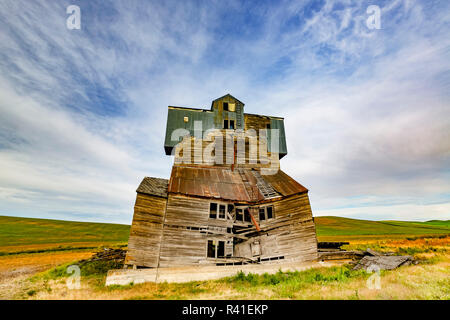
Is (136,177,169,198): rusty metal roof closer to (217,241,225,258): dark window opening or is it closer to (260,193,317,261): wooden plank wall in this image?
(217,241,225,258): dark window opening

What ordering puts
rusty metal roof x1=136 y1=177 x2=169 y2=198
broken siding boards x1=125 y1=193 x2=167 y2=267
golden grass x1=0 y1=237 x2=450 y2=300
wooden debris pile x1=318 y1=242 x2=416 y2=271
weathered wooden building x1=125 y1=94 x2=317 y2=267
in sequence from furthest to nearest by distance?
rusty metal roof x1=136 y1=177 x2=169 y2=198 < weathered wooden building x1=125 y1=94 x2=317 y2=267 < broken siding boards x1=125 y1=193 x2=167 y2=267 < wooden debris pile x1=318 y1=242 x2=416 y2=271 < golden grass x1=0 y1=237 x2=450 y2=300

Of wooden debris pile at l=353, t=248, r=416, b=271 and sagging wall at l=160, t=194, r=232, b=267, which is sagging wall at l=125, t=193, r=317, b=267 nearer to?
sagging wall at l=160, t=194, r=232, b=267

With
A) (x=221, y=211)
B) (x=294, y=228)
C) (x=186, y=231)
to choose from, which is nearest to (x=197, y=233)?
(x=186, y=231)

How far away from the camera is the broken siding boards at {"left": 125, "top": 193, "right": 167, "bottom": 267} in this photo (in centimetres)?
1410

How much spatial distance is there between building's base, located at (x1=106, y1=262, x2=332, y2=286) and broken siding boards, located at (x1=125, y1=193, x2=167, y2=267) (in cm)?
67

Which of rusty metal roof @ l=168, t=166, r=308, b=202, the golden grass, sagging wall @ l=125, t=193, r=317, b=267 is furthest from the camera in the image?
rusty metal roof @ l=168, t=166, r=308, b=202

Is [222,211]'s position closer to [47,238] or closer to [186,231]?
[186,231]

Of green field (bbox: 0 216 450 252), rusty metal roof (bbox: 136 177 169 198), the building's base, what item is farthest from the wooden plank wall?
green field (bbox: 0 216 450 252)

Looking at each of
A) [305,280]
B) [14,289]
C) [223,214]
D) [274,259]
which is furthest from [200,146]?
[14,289]

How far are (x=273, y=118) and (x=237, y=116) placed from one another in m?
5.35

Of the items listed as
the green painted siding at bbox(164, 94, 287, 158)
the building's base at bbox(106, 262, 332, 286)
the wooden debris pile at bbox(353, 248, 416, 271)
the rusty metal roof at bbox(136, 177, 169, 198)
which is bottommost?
the building's base at bbox(106, 262, 332, 286)

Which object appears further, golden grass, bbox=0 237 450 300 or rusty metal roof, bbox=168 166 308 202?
rusty metal roof, bbox=168 166 308 202

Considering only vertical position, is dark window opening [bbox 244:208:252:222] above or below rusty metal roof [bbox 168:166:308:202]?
below
